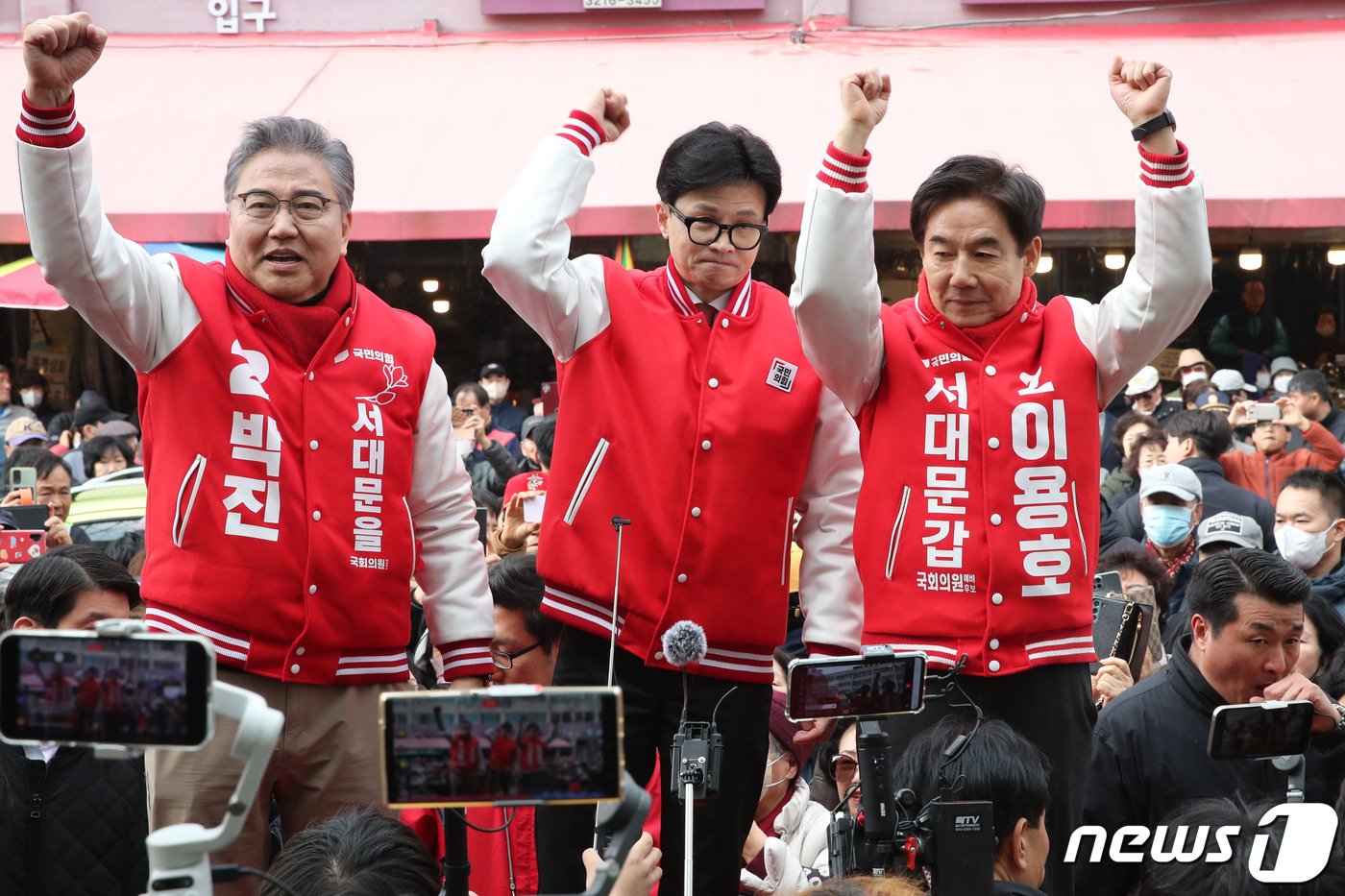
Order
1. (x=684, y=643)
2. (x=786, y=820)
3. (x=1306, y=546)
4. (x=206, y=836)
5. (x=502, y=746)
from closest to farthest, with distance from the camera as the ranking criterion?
(x=206, y=836), (x=502, y=746), (x=684, y=643), (x=786, y=820), (x=1306, y=546)

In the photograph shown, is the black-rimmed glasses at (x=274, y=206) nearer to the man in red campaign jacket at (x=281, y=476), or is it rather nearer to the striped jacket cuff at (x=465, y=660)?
the man in red campaign jacket at (x=281, y=476)

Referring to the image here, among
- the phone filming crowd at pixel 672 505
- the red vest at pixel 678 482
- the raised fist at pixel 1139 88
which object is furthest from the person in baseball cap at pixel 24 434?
the raised fist at pixel 1139 88

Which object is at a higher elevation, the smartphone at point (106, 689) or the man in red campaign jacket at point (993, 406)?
the man in red campaign jacket at point (993, 406)

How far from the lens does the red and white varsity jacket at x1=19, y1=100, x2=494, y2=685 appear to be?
10.8 feet

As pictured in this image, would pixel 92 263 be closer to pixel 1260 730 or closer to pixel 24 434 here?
pixel 1260 730

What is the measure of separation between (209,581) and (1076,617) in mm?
1928

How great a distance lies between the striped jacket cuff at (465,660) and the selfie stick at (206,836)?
1.55 m

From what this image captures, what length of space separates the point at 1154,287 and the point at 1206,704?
1272 mm

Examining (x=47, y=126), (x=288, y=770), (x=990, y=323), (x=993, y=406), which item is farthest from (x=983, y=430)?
(x=47, y=126)

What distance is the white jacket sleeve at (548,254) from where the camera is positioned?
3436mm

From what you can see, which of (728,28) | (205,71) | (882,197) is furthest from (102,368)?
(882,197)

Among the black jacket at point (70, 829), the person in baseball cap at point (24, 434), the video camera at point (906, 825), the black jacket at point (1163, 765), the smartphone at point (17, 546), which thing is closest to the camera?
the video camera at point (906, 825)

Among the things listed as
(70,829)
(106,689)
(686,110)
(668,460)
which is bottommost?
(70,829)

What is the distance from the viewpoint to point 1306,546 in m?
6.61
